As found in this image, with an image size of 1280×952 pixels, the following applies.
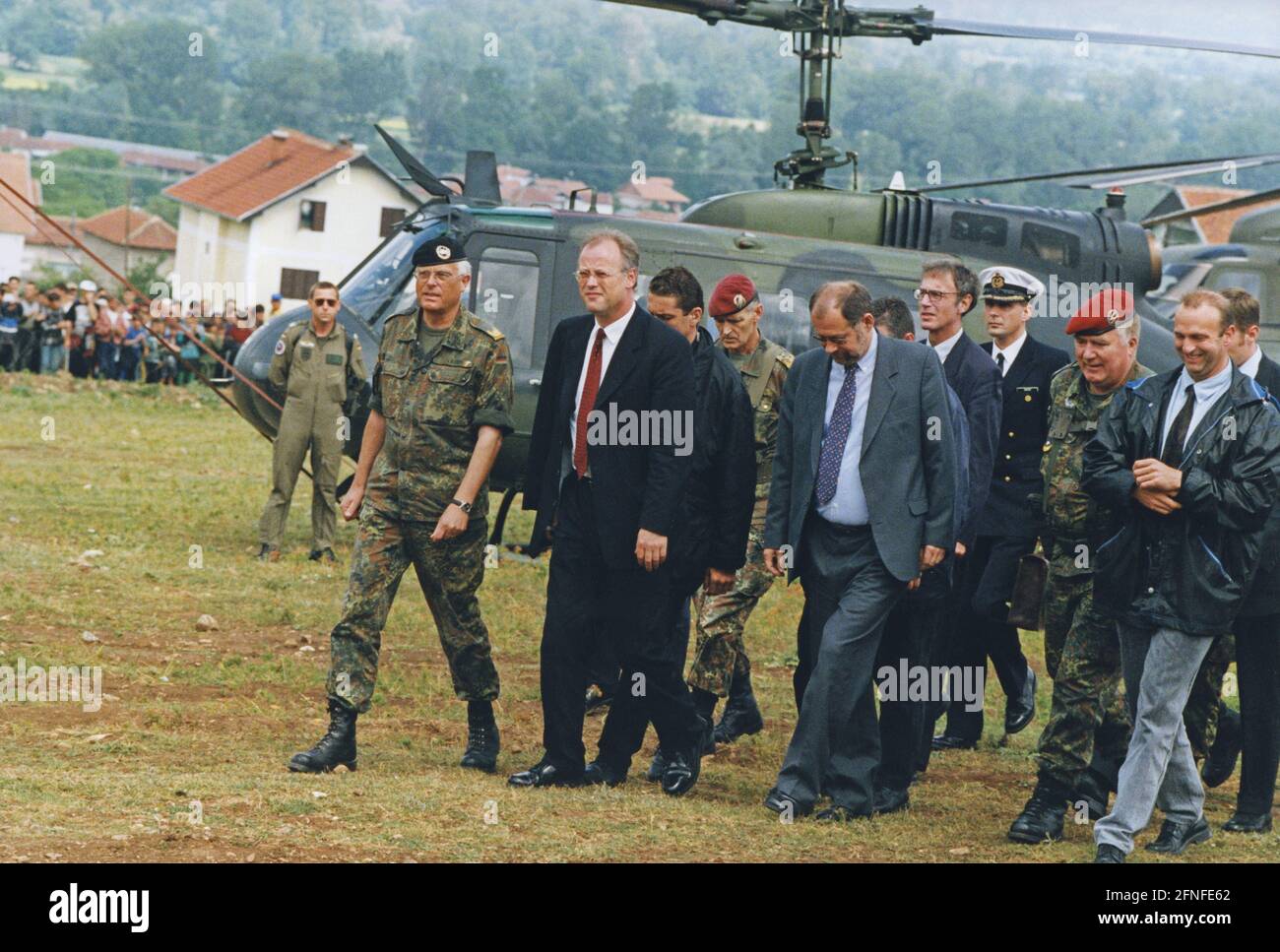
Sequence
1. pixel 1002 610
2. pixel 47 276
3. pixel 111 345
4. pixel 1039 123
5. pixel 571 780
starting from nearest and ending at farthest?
pixel 571 780, pixel 1002 610, pixel 111 345, pixel 47 276, pixel 1039 123

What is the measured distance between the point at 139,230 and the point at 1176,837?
84.3 metres

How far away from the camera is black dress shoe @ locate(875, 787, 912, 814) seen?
22.9 ft

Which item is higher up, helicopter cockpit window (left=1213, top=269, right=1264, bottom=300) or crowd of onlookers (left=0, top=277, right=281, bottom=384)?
helicopter cockpit window (left=1213, top=269, right=1264, bottom=300)

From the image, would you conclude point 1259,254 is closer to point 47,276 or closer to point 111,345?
point 111,345

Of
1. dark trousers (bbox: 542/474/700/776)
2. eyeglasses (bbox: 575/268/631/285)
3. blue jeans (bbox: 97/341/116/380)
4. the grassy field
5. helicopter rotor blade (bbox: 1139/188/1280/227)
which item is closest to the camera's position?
the grassy field

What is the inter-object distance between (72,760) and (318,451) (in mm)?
5991

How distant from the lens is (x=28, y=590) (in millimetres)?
11000

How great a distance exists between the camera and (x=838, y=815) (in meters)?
6.71

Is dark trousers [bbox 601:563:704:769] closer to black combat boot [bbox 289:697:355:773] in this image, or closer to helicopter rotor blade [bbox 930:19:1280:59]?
black combat boot [bbox 289:697:355:773]

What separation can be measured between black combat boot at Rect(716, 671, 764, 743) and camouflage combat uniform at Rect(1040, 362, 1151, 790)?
1768 millimetres

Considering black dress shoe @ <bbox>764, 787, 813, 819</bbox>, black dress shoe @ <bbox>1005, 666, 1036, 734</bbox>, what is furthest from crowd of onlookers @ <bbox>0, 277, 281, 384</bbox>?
black dress shoe @ <bbox>764, 787, 813, 819</bbox>

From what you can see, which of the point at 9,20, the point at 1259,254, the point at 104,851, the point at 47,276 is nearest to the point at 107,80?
the point at 9,20

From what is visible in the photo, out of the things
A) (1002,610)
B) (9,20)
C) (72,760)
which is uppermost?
(9,20)

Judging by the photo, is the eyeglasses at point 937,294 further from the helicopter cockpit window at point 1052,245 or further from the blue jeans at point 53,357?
the blue jeans at point 53,357
